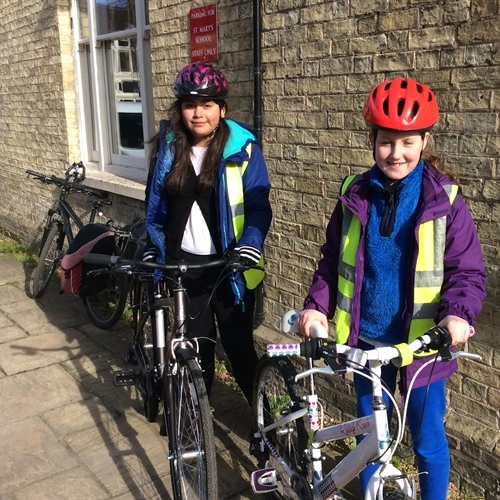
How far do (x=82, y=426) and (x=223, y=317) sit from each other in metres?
1.30

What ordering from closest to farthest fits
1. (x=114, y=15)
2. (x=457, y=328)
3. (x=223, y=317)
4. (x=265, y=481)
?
1. (x=457, y=328)
2. (x=265, y=481)
3. (x=223, y=317)
4. (x=114, y=15)

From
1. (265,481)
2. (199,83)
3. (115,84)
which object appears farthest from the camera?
(115,84)

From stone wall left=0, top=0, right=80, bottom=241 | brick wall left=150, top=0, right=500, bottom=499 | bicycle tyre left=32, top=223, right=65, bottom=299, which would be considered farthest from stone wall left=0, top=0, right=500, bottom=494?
stone wall left=0, top=0, right=80, bottom=241

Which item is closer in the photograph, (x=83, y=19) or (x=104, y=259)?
(x=104, y=259)

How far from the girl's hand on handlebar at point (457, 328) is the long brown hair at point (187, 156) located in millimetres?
1455

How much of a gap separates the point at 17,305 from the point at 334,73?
4.06 metres

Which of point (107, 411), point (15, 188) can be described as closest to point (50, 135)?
Answer: point (15, 188)

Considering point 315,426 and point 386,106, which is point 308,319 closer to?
point 315,426

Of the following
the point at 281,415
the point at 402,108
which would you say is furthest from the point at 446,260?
the point at 281,415

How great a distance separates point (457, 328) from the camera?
1.85 m

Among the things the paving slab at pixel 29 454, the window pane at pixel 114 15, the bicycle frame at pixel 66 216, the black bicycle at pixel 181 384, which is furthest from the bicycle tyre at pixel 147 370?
the window pane at pixel 114 15

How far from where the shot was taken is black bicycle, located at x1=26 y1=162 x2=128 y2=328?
5305 millimetres

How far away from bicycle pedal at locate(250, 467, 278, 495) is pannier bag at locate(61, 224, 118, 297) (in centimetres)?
255

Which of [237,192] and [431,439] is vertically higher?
[237,192]
